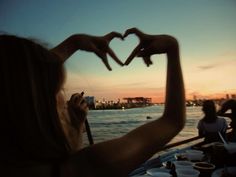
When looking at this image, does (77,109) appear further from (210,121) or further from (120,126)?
(120,126)

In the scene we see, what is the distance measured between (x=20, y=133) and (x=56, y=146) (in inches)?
5.4

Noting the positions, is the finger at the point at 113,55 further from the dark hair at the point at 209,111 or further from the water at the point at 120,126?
the dark hair at the point at 209,111

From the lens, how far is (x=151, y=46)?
1230mm

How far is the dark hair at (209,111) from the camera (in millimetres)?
6477

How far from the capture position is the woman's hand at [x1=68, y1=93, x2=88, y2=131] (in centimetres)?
136

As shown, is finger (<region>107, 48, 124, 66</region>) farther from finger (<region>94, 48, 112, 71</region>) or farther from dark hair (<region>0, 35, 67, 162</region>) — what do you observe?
dark hair (<region>0, 35, 67, 162</region>)

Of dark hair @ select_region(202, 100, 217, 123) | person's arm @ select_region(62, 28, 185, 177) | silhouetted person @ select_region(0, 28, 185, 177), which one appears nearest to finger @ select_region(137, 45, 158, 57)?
person's arm @ select_region(62, 28, 185, 177)

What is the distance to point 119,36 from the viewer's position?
138 centimetres

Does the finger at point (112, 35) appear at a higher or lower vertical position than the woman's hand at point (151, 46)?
higher

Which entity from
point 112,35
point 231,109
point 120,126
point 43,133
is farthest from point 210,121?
point 120,126

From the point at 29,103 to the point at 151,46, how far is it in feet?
1.90

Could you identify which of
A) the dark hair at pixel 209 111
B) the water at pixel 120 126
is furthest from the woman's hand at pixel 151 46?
the dark hair at pixel 209 111

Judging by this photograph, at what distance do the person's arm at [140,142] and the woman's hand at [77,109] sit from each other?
1.04ft

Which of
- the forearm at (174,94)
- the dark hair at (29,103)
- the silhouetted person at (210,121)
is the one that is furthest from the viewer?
the silhouetted person at (210,121)
